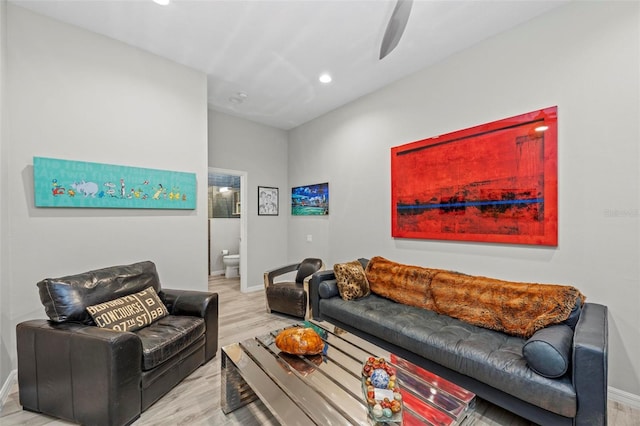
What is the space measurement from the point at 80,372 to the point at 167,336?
498mm

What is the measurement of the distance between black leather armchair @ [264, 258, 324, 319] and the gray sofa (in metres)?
0.80

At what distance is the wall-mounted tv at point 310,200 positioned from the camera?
4.53 m

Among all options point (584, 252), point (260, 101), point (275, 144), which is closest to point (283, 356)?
point (584, 252)

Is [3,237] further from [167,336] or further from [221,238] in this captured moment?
[221,238]

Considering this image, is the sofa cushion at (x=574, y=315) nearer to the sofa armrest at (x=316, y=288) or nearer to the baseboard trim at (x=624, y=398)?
the baseboard trim at (x=624, y=398)

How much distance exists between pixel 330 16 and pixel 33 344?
338 cm

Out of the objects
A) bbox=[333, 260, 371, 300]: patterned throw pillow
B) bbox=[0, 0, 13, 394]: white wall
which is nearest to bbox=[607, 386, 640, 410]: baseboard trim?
bbox=[333, 260, 371, 300]: patterned throw pillow

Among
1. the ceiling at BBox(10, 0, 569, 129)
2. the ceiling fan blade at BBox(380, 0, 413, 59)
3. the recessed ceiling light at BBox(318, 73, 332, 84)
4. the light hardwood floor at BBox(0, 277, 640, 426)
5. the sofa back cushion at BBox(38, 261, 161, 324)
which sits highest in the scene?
the ceiling at BBox(10, 0, 569, 129)

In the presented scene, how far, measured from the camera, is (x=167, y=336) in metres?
2.04

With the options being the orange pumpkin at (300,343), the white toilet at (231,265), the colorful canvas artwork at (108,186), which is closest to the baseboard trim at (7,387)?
the colorful canvas artwork at (108,186)

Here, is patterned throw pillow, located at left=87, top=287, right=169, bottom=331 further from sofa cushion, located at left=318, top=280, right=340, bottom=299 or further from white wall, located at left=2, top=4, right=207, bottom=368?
sofa cushion, located at left=318, top=280, right=340, bottom=299

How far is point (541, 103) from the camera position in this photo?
237cm

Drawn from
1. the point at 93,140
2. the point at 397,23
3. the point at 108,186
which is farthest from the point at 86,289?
the point at 397,23

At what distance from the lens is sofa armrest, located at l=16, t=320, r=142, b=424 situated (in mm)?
1651
